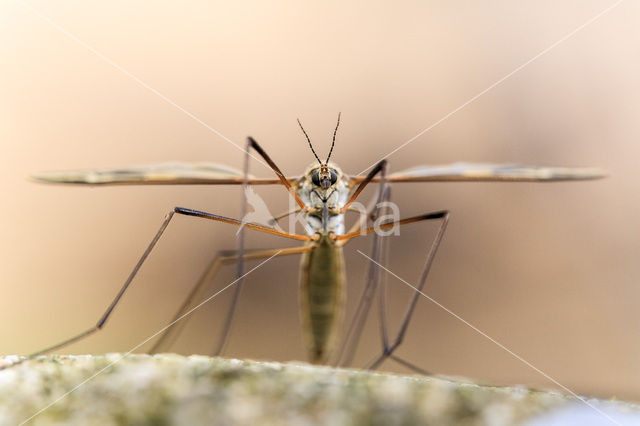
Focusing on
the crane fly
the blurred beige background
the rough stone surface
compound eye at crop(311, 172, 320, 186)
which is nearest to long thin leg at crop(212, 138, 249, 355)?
the crane fly

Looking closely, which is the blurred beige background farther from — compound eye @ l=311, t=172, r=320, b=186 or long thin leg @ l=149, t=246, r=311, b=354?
compound eye @ l=311, t=172, r=320, b=186

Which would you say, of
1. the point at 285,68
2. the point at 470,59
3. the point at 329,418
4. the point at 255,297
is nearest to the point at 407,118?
the point at 470,59

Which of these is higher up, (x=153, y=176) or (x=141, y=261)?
(x=153, y=176)

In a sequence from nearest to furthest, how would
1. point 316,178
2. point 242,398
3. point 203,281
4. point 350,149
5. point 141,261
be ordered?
point 242,398, point 141,261, point 316,178, point 203,281, point 350,149

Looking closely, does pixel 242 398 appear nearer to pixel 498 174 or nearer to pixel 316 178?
pixel 316 178

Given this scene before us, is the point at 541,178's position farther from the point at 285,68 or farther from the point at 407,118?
the point at 285,68

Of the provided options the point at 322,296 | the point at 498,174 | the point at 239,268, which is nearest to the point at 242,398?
the point at 239,268
